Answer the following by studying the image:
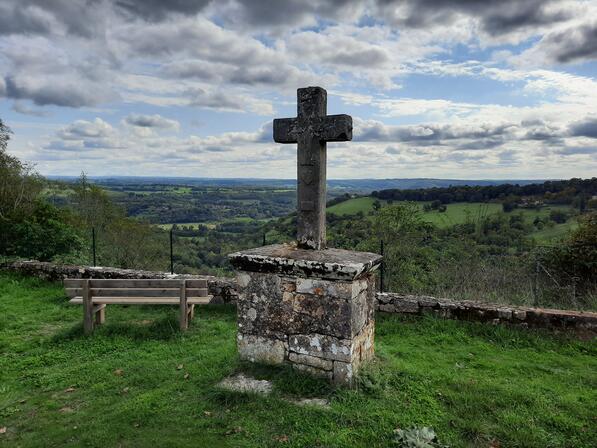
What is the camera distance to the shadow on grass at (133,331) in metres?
5.99

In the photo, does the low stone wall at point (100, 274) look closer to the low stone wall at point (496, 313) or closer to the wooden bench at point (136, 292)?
the wooden bench at point (136, 292)

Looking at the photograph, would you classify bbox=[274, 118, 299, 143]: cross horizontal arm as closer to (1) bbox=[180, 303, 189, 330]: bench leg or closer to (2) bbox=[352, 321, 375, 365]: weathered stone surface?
(2) bbox=[352, 321, 375, 365]: weathered stone surface

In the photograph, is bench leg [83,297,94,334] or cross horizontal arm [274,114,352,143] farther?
bench leg [83,297,94,334]

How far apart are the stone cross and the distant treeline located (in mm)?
15481

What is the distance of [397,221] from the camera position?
12.2 meters

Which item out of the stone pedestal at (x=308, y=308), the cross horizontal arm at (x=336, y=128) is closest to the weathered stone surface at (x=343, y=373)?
the stone pedestal at (x=308, y=308)

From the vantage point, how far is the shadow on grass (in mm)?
5992

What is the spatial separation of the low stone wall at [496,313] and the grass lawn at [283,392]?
199mm

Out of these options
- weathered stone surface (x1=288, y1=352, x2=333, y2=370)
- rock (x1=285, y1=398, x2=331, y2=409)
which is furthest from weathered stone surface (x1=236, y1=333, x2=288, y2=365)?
rock (x1=285, y1=398, x2=331, y2=409)

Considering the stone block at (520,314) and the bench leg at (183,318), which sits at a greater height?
the stone block at (520,314)

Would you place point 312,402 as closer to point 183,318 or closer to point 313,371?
point 313,371

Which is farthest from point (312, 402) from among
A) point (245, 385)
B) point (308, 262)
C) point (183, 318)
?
point (183, 318)

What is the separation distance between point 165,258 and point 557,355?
18.4 m

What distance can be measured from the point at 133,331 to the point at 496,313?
571 centimetres
